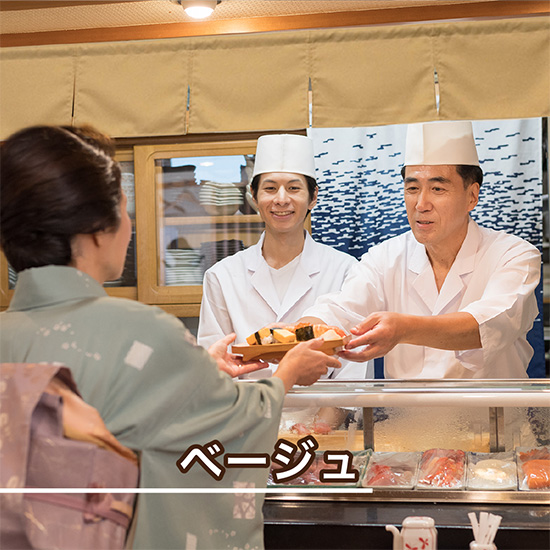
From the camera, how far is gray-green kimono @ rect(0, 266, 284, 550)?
4.54 feet

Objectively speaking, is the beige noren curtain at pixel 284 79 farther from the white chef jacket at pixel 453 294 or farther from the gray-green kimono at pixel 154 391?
the gray-green kimono at pixel 154 391

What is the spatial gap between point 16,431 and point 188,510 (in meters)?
0.42

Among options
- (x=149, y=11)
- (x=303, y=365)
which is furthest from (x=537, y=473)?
(x=149, y=11)

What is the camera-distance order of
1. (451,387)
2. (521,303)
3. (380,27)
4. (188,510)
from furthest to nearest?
(380,27), (521,303), (451,387), (188,510)

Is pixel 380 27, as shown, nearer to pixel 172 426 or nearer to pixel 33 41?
pixel 33 41

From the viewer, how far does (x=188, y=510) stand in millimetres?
1540

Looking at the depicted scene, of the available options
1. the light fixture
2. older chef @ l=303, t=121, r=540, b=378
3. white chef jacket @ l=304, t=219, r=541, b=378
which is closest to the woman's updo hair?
older chef @ l=303, t=121, r=540, b=378

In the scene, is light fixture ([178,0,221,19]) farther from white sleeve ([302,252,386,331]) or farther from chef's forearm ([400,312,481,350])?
chef's forearm ([400,312,481,350])

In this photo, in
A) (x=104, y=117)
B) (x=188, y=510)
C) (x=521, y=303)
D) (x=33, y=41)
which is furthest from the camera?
(x=33, y=41)

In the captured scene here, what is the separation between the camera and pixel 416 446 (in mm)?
2238

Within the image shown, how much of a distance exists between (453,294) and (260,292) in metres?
0.98

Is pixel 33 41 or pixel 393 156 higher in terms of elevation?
pixel 33 41

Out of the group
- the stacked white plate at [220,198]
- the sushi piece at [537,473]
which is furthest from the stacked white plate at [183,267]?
the sushi piece at [537,473]

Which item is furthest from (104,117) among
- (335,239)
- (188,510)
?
(188,510)
